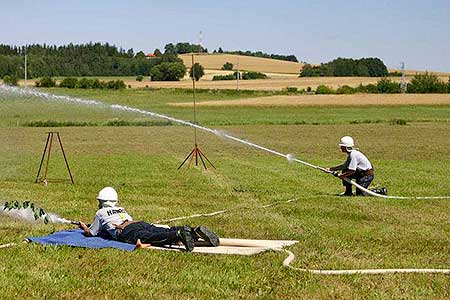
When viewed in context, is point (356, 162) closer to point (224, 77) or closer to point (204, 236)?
point (204, 236)

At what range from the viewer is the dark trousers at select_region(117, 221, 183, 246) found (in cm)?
1088

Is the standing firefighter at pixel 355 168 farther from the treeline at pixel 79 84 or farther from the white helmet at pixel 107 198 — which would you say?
the treeline at pixel 79 84

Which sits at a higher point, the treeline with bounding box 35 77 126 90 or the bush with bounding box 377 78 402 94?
the treeline with bounding box 35 77 126 90

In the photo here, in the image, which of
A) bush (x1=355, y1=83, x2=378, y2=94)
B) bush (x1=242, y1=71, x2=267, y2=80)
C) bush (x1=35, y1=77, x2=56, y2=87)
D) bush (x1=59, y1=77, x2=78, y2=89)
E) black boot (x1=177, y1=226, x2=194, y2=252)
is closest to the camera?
black boot (x1=177, y1=226, x2=194, y2=252)

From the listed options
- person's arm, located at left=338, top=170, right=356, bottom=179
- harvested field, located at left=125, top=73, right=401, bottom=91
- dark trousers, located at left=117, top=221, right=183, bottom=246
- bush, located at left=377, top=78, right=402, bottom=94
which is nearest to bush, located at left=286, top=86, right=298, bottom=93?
harvested field, located at left=125, top=73, right=401, bottom=91

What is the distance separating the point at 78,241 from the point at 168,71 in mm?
95759

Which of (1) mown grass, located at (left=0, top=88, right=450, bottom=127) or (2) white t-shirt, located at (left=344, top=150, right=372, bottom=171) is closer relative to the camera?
(2) white t-shirt, located at (left=344, top=150, right=372, bottom=171)

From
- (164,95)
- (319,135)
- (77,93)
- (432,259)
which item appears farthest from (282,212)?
(164,95)

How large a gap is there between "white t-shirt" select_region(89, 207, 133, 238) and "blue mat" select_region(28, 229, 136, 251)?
0.47 ft

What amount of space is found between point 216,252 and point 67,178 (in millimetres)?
12067

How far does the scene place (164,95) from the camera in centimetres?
8775

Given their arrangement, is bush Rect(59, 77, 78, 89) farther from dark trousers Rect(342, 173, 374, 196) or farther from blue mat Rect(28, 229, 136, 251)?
blue mat Rect(28, 229, 136, 251)

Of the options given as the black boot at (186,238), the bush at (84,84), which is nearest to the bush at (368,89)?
the bush at (84,84)

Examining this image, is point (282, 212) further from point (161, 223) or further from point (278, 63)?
point (278, 63)
